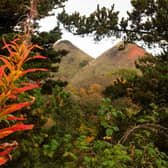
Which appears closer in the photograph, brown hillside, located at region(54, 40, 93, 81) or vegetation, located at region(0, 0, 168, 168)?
vegetation, located at region(0, 0, 168, 168)

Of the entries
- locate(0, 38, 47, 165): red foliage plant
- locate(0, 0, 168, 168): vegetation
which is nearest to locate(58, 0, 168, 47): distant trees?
locate(0, 0, 168, 168): vegetation

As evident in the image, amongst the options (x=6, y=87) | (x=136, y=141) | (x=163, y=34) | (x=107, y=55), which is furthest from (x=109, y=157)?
(x=107, y=55)

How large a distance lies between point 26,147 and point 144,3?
10.4 metres

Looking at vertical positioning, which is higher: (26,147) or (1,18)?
(1,18)

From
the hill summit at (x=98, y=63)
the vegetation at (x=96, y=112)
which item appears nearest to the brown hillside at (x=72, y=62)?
the hill summit at (x=98, y=63)

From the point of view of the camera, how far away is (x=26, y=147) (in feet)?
16.1

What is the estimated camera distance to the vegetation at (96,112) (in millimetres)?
888

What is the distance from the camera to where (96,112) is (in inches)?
384

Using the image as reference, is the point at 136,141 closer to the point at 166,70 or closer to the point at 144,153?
the point at 144,153

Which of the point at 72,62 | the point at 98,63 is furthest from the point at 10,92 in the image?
the point at 72,62

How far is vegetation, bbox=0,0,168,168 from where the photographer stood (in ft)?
2.91

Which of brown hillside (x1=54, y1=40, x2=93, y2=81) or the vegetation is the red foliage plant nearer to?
the vegetation

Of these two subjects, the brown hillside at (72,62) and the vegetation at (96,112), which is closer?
the vegetation at (96,112)

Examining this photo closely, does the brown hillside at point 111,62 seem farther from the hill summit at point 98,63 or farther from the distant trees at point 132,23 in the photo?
the distant trees at point 132,23
